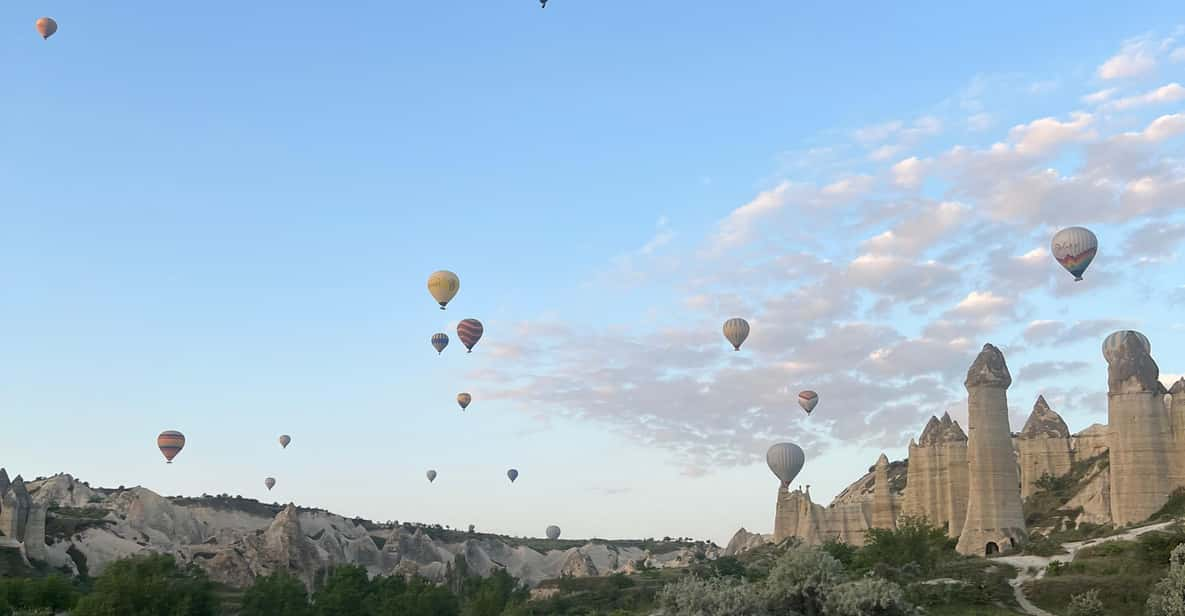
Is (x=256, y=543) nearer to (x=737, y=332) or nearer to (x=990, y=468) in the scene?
(x=737, y=332)

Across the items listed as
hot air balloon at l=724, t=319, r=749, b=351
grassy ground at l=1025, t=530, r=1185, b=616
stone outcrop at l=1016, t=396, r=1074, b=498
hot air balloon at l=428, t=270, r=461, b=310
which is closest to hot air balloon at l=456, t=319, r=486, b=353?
hot air balloon at l=428, t=270, r=461, b=310

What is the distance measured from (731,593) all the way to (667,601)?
6.46ft

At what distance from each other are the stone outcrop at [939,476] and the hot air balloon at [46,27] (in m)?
79.5

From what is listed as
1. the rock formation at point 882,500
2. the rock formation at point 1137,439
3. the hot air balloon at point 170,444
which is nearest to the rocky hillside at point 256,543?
the hot air balloon at point 170,444

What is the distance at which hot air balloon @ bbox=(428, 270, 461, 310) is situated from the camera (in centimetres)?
7994

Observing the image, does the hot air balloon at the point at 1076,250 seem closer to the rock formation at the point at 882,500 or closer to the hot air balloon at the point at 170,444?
the rock formation at the point at 882,500

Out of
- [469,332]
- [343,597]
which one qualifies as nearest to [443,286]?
[469,332]

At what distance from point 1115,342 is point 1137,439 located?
305 inches

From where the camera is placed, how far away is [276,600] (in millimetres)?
80000

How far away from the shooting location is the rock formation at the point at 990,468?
79500mm

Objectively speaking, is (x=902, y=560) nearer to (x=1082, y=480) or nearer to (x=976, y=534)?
(x=976, y=534)

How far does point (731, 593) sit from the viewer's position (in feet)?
93.9

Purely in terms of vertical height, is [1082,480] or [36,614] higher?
[1082,480]

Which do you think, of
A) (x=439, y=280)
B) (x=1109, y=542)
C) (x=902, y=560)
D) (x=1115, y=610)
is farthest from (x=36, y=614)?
(x=1109, y=542)
